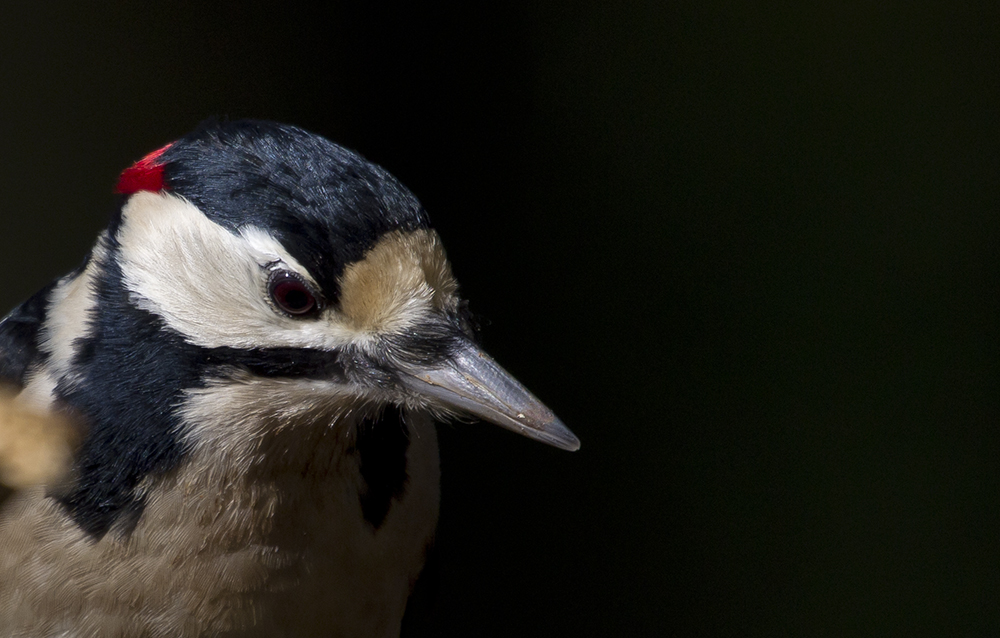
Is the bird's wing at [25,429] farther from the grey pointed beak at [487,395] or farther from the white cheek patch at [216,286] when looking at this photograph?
the grey pointed beak at [487,395]

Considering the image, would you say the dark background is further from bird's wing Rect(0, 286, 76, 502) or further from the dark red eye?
the dark red eye

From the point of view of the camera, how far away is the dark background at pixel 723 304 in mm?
1600

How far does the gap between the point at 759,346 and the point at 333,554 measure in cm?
104

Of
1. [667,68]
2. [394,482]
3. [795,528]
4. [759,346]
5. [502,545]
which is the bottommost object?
[502,545]

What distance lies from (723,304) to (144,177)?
111cm

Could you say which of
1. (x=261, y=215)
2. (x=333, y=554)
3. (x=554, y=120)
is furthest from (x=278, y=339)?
(x=554, y=120)

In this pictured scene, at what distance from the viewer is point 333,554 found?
0.86 metres

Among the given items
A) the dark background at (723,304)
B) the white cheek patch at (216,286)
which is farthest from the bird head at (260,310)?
the dark background at (723,304)

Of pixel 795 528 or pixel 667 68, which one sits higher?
pixel 667 68

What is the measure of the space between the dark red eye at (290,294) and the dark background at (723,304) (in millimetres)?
824

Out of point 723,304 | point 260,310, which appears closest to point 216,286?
point 260,310

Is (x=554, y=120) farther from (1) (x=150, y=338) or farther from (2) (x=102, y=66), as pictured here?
(1) (x=150, y=338)

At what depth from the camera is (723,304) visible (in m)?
1.70

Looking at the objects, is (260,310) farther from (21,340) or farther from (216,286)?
(21,340)
